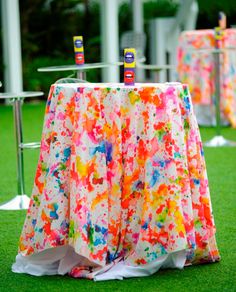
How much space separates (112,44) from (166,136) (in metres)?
8.65

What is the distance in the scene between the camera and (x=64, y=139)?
3801 millimetres

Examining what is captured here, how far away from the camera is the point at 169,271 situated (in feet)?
12.8

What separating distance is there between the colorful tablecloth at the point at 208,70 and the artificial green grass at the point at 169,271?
1846mm

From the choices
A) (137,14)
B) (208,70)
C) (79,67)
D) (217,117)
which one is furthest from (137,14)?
(79,67)

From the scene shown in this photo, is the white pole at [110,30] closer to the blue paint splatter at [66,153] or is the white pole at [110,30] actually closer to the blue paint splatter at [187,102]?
the blue paint splatter at [187,102]

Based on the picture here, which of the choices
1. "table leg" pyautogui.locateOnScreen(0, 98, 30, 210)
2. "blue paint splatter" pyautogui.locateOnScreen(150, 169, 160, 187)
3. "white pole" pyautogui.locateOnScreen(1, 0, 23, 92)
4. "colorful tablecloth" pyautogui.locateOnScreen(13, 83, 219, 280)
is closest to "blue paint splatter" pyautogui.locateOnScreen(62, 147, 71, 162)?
"colorful tablecloth" pyautogui.locateOnScreen(13, 83, 219, 280)

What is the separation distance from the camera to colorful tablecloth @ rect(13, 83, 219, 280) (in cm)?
374

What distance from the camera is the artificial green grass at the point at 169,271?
12.1 ft

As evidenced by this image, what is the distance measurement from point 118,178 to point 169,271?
50cm

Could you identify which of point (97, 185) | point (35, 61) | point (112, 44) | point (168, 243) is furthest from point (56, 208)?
point (35, 61)

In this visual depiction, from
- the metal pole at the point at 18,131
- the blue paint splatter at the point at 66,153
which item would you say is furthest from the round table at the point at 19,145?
the blue paint splatter at the point at 66,153

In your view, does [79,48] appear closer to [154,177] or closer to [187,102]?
[187,102]

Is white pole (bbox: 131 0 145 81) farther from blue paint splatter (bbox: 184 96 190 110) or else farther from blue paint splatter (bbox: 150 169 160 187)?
blue paint splatter (bbox: 150 169 160 187)

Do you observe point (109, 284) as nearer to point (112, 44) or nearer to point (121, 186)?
point (121, 186)
